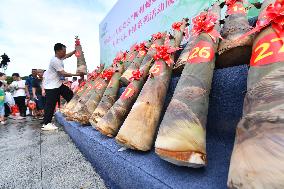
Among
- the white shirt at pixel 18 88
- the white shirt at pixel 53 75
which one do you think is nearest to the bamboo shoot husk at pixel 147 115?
the white shirt at pixel 53 75

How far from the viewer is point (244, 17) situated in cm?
196

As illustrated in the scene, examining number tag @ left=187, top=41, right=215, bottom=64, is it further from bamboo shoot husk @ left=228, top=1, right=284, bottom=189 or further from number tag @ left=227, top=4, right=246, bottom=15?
number tag @ left=227, top=4, right=246, bottom=15

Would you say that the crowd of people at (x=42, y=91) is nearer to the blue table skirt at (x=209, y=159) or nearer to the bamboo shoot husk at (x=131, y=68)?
the bamboo shoot husk at (x=131, y=68)

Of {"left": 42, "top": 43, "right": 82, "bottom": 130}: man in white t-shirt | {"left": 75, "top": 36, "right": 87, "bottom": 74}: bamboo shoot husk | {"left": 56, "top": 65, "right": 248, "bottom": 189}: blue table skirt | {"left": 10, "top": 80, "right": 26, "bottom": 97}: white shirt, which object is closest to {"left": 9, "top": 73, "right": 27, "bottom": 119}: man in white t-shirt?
{"left": 10, "top": 80, "right": 26, "bottom": 97}: white shirt

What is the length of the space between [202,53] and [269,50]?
486 mm

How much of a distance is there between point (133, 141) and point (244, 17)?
1.23 m

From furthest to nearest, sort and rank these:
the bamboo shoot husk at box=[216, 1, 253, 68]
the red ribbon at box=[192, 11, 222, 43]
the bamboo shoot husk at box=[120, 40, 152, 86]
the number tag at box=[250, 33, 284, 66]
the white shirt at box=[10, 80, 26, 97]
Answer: the white shirt at box=[10, 80, 26, 97] → the bamboo shoot husk at box=[120, 40, 152, 86] → the red ribbon at box=[192, 11, 222, 43] → the bamboo shoot husk at box=[216, 1, 253, 68] → the number tag at box=[250, 33, 284, 66]

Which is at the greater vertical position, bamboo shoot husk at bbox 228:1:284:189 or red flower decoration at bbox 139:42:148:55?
red flower decoration at bbox 139:42:148:55

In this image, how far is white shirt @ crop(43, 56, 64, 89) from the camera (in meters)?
4.54

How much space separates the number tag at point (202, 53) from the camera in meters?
1.51

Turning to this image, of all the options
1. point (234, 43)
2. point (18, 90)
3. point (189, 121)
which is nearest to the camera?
point (189, 121)

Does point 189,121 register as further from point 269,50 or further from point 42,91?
point 42,91

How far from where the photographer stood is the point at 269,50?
1089 mm

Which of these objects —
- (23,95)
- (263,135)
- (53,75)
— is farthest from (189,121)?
(23,95)
